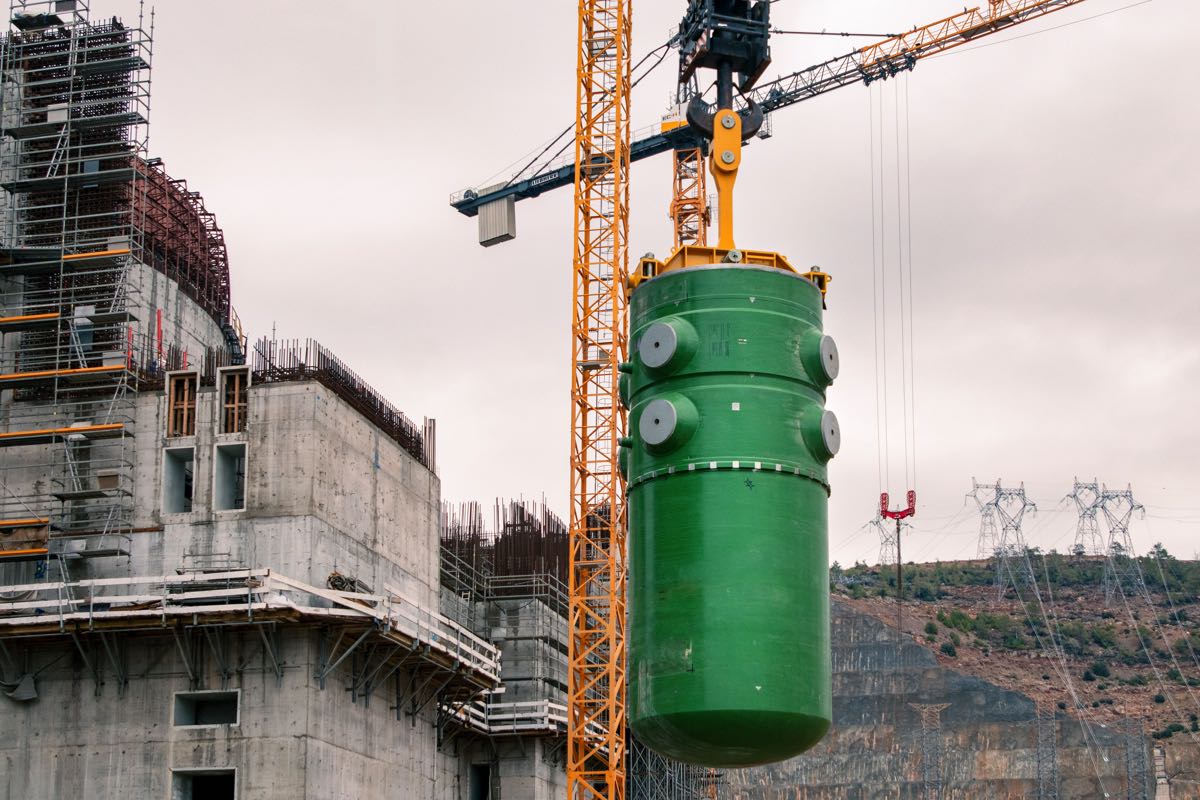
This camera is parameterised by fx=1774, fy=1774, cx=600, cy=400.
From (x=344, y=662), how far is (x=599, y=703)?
24729 mm

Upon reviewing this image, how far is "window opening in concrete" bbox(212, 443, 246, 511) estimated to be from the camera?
52781 mm

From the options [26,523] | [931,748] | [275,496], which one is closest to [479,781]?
[275,496]

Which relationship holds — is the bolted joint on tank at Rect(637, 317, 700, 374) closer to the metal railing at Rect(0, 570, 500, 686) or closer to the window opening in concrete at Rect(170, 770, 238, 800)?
the metal railing at Rect(0, 570, 500, 686)

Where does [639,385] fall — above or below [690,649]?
above

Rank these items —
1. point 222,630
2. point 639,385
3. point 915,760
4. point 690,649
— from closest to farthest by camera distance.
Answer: point 690,649 → point 639,385 → point 222,630 → point 915,760

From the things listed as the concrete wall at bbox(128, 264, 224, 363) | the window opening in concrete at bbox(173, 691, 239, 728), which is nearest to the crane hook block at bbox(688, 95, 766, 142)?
the window opening in concrete at bbox(173, 691, 239, 728)

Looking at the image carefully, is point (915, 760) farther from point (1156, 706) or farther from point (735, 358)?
point (735, 358)

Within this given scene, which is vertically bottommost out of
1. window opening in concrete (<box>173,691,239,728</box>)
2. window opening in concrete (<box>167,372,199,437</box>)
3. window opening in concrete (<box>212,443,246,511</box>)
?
window opening in concrete (<box>173,691,239,728</box>)

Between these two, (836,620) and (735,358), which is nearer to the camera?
(735,358)

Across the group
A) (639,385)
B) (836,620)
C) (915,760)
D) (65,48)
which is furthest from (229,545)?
(836,620)

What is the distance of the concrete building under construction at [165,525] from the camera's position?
1981 inches

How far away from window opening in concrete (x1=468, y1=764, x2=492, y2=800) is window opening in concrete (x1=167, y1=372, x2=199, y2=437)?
92.0 ft

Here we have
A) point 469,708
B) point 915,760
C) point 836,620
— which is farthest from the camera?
point 836,620

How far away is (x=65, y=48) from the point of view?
198 ft
